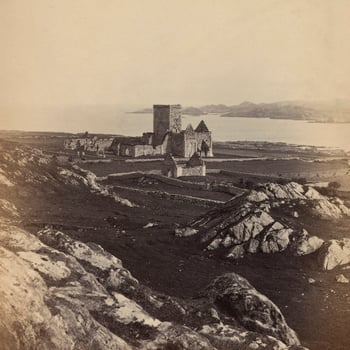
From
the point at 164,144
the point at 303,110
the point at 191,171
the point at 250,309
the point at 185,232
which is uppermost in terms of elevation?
the point at 303,110

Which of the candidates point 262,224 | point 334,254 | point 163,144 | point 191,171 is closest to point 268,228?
point 262,224

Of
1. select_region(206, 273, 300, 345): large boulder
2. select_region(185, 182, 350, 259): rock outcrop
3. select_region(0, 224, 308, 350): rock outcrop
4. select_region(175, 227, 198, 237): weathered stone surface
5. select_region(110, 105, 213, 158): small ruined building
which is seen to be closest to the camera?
select_region(0, 224, 308, 350): rock outcrop

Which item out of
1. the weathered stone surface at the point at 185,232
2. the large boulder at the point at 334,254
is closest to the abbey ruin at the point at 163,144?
the weathered stone surface at the point at 185,232

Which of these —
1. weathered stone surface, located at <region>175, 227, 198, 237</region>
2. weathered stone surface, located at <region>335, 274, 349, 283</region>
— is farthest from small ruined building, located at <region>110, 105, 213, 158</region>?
weathered stone surface, located at <region>335, 274, 349, 283</region>

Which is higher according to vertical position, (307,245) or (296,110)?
(296,110)

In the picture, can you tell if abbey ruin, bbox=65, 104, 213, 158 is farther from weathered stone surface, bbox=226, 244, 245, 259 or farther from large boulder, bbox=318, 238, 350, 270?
large boulder, bbox=318, 238, 350, 270

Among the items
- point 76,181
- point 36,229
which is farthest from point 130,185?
point 36,229

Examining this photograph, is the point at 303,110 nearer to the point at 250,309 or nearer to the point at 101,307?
the point at 250,309
